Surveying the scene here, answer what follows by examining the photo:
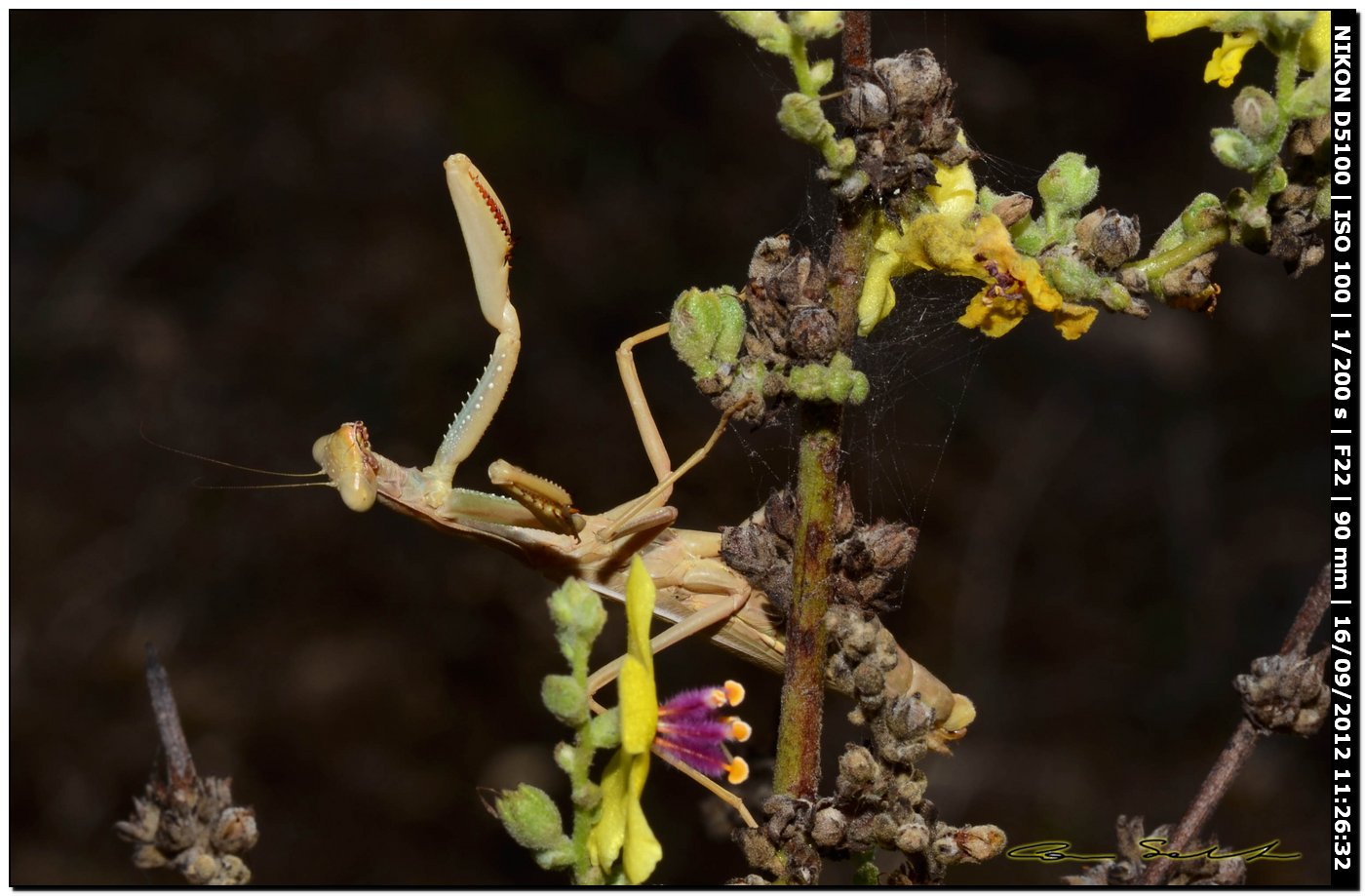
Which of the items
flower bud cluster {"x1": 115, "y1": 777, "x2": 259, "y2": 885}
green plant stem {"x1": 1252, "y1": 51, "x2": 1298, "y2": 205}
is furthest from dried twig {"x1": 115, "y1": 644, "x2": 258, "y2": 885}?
green plant stem {"x1": 1252, "y1": 51, "x2": 1298, "y2": 205}

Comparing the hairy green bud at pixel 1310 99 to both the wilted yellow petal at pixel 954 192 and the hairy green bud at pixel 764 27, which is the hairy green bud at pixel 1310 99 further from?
the hairy green bud at pixel 764 27

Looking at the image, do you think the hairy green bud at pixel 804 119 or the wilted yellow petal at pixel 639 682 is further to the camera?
the wilted yellow petal at pixel 639 682

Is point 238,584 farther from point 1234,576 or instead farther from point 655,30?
point 1234,576

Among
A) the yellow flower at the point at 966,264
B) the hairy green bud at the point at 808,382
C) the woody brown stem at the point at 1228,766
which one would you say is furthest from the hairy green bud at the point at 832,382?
the woody brown stem at the point at 1228,766

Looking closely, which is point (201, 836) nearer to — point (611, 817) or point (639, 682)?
point (611, 817)

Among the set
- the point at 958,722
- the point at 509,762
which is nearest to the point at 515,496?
the point at 958,722

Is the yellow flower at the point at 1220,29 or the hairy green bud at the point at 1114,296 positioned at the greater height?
the yellow flower at the point at 1220,29

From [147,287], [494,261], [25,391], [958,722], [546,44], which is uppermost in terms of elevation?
[546,44]
